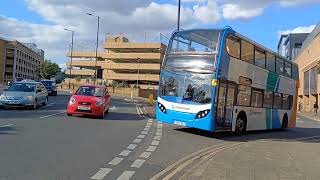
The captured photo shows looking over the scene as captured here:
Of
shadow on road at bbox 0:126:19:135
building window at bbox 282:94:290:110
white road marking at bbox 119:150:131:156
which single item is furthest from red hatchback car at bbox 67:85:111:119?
white road marking at bbox 119:150:131:156

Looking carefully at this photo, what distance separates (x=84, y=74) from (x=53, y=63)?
3569 cm

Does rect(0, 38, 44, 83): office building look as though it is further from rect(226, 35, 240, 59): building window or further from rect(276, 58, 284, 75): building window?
rect(226, 35, 240, 59): building window

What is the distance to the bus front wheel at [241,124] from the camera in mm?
19172

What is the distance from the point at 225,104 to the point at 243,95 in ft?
5.58

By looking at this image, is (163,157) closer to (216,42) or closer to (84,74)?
(216,42)

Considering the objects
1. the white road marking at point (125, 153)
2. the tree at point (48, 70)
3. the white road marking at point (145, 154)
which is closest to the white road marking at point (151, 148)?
the white road marking at point (145, 154)

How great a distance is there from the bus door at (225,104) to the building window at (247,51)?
1.31m

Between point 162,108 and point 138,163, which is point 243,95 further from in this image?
point 138,163

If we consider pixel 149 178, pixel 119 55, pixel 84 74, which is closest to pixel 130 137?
pixel 149 178

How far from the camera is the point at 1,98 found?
82.6 feet

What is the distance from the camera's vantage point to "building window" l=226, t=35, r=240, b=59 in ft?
57.2

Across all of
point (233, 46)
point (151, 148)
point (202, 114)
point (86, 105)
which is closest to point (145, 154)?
point (151, 148)

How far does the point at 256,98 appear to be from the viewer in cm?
2045

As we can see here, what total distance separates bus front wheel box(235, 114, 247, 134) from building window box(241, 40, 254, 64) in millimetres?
2212
